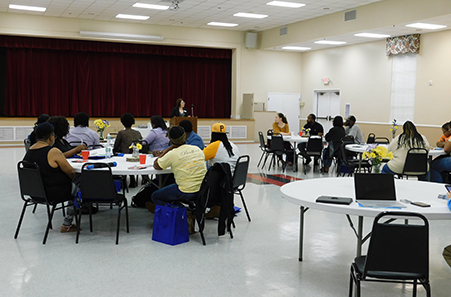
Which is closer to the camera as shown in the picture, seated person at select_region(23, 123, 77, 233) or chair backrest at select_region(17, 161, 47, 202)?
chair backrest at select_region(17, 161, 47, 202)

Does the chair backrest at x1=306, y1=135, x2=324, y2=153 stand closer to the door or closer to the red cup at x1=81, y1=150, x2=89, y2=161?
the red cup at x1=81, y1=150, x2=89, y2=161

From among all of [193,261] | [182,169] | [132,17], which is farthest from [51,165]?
[132,17]

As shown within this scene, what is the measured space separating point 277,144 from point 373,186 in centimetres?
584

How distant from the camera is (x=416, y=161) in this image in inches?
256

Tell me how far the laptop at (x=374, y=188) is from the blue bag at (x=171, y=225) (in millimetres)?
1833

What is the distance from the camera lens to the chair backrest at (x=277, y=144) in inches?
360

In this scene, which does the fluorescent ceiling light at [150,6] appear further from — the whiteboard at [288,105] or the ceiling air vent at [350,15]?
the whiteboard at [288,105]

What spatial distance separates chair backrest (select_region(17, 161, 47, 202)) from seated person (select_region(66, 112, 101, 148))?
1.93 meters

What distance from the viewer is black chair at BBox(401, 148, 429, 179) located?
6.47 meters

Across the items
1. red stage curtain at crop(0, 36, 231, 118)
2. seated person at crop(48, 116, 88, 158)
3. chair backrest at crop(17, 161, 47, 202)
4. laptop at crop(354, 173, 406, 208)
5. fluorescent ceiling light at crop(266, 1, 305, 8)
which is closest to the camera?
laptop at crop(354, 173, 406, 208)

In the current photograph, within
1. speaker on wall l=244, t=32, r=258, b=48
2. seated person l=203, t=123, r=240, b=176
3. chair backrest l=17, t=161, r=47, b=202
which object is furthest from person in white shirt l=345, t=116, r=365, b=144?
speaker on wall l=244, t=32, r=258, b=48

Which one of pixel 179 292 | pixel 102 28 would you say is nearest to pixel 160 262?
pixel 179 292

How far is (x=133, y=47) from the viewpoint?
1588 centimetres

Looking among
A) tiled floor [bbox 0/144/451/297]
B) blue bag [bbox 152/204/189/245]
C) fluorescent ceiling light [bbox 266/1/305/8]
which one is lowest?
tiled floor [bbox 0/144/451/297]
